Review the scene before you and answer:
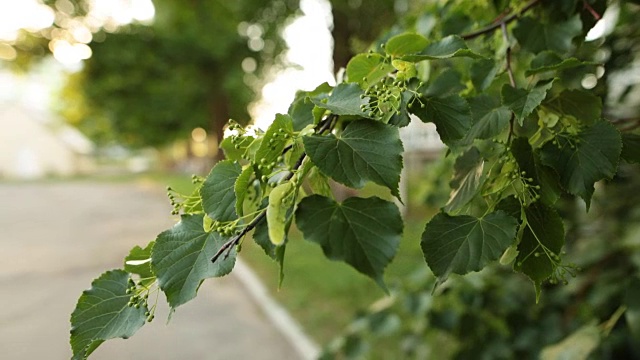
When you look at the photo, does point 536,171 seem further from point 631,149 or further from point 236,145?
point 236,145

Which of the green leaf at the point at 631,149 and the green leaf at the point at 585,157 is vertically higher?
the green leaf at the point at 585,157

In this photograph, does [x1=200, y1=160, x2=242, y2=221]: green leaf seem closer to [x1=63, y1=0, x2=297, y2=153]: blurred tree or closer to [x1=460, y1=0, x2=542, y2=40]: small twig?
[x1=460, y1=0, x2=542, y2=40]: small twig

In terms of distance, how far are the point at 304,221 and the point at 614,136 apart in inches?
15.6

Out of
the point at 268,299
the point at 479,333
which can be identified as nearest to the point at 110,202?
the point at 268,299

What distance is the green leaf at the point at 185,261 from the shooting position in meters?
0.52

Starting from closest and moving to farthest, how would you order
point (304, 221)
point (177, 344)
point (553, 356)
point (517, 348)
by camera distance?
point (304, 221)
point (553, 356)
point (517, 348)
point (177, 344)

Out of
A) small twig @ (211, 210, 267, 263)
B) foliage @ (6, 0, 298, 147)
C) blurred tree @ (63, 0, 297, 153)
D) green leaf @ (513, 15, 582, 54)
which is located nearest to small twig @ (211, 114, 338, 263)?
small twig @ (211, 210, 267, 263)

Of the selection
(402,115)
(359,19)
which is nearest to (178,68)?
(359,19)

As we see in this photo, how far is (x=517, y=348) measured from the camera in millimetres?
1691

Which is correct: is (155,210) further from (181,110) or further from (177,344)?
(177,344)

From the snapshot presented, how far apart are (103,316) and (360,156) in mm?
337

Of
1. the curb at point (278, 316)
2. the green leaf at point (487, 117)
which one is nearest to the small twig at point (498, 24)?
the green leaf at point (487, 117)

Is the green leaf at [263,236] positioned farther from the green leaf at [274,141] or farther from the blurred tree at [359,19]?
the blurred tree at [359,19]

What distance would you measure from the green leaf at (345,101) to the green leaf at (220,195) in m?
0.14
